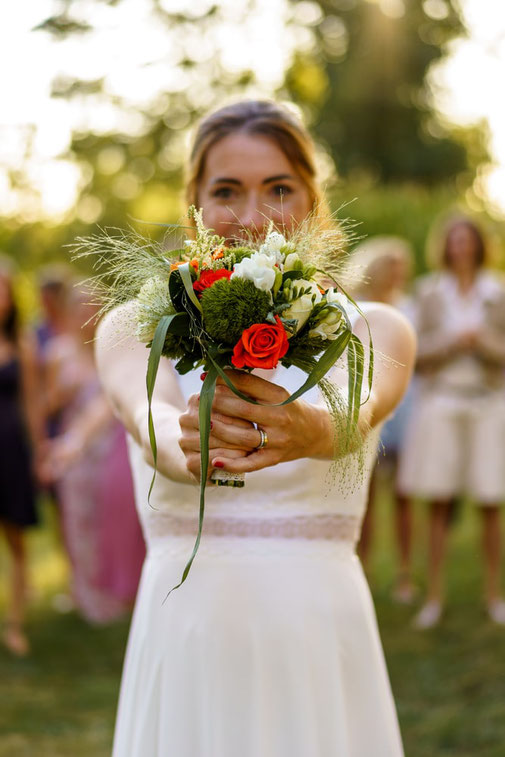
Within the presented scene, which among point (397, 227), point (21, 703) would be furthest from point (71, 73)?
point (21, 703)

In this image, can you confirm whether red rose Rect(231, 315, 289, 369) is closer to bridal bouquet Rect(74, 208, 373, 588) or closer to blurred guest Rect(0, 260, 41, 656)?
bridal bouquet Rect(74, 208, 373, 588)

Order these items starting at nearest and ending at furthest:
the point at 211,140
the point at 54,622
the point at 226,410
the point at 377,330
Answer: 1. the point at 226,410
2. the point at 377,330
3. the point at 211,140
4. the point at 54,622

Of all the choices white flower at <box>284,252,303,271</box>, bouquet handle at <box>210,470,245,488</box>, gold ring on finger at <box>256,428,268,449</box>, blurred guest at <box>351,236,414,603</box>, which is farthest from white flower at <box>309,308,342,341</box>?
blurred guest at <box>351,236,414,603</box>

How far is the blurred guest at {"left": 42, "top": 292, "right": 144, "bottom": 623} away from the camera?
7.79m

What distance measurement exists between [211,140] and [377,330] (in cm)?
67

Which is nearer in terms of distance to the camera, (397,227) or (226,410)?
(226,410)

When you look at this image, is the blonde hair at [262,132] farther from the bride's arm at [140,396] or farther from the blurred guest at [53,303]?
the blurred guest at [53,303]

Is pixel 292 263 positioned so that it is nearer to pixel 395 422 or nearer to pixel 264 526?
pixel 264 526

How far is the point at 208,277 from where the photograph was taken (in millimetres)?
1893

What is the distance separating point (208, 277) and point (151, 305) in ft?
0.46

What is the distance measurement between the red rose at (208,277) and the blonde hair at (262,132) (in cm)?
62

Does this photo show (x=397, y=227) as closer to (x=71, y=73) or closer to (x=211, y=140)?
(x=71, y=73)

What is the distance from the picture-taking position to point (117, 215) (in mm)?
22844

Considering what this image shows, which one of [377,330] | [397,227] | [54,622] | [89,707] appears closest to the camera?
[377,330]
